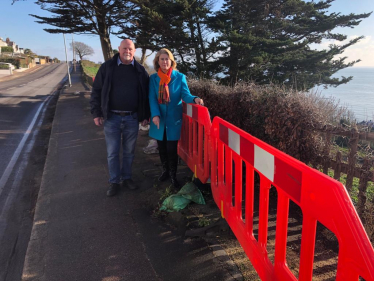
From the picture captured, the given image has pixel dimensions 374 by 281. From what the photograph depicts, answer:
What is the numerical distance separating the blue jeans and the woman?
287 mm

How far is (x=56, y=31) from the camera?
1991cm

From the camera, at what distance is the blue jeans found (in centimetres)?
383

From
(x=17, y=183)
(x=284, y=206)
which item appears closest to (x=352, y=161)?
(x=284, y=206)

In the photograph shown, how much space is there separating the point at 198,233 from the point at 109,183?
6.19 feet

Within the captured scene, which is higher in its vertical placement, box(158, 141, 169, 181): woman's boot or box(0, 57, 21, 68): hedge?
box(0, 57, 21, 68): hedge

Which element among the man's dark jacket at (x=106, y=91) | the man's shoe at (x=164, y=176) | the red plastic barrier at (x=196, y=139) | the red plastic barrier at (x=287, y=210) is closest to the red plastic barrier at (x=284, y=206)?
the red plastic barrier at (x=287, y=210)

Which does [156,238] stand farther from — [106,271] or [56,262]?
[56,262]

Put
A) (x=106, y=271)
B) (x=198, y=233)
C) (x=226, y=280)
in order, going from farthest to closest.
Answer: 1. (x=198, y=233)
2. (x=106, y=271)
3. (x=226, y=280)

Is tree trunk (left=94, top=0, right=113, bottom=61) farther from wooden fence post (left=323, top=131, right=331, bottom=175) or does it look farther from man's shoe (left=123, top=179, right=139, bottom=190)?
wooden fence post (left=323, top=131, right=331, bottom=175)

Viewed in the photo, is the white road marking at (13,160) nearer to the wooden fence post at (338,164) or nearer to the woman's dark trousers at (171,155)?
the woman's dark trousers at (171,155)

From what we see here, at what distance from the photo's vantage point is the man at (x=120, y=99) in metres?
3.65

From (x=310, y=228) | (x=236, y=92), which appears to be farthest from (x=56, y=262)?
(x=236, y=92)

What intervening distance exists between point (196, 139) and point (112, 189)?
54.1 inches

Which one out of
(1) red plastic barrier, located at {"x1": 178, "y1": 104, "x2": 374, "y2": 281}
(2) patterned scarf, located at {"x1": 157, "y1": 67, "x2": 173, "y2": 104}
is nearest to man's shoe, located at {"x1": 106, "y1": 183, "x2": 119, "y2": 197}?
(2) patterned scarf, located at {"x1": 157, "y1": 67, "x2": 173, "y2": 104}
